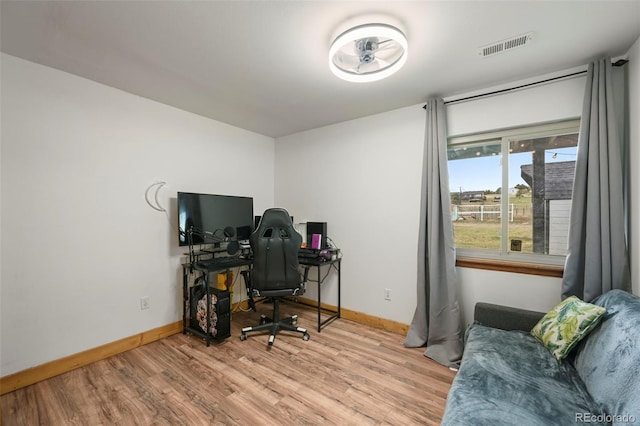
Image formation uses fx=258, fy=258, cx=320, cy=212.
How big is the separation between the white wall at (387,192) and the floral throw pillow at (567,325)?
538 mm

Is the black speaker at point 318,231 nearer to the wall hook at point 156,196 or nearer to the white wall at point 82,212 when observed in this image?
the white wall at point 82,212

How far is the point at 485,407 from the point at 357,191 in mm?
2319

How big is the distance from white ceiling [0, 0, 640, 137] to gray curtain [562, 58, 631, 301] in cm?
36

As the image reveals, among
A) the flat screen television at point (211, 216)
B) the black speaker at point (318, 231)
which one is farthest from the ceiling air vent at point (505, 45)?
the flat screen television at point (211, 216)

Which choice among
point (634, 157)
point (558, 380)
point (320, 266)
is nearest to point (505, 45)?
point (634, 157)

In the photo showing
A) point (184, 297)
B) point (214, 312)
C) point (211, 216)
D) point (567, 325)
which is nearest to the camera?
point (567, 325)

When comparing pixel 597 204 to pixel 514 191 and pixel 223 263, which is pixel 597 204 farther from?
pixel 223 263

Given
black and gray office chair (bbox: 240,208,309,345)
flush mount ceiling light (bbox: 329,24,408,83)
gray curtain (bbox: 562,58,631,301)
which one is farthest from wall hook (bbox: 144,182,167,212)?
gray curtain (bbox: 562,58,631,301)

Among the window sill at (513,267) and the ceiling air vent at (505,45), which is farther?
the window sill at (513,267)

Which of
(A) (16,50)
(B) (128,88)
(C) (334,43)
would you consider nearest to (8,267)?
(A) (16,50)

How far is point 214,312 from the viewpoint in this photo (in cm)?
254

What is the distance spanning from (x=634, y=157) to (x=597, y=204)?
14.1 inches

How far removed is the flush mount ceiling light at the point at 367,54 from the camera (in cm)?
153

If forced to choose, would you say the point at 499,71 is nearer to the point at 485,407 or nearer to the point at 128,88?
the point at 485,407
